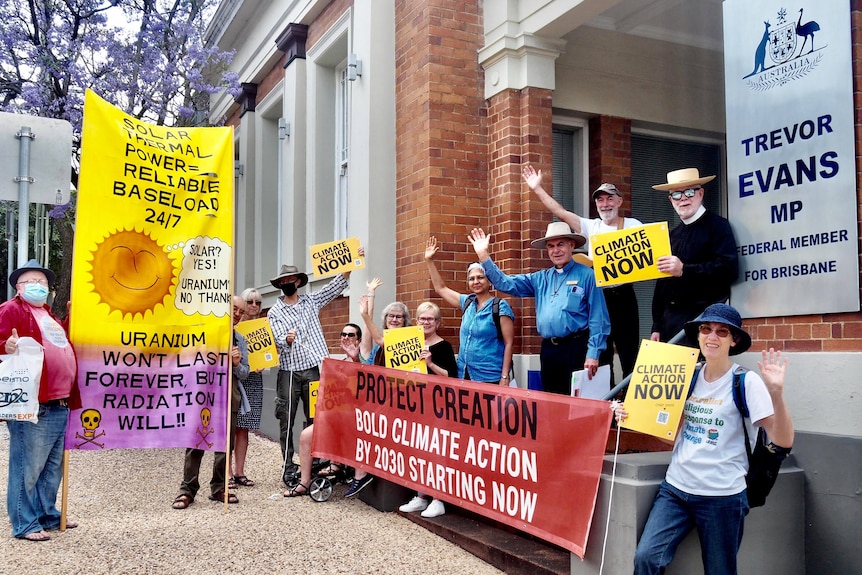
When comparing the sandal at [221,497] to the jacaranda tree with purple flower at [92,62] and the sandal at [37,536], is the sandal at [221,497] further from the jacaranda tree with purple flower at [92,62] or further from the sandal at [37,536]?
the jacaranda tree with purple flower at [92,62]

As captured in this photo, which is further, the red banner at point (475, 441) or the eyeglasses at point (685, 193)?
the eyeglasses at point (685, 193)

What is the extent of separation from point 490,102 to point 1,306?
4.89 meters

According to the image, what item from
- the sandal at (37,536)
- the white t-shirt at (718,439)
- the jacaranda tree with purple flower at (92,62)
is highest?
the jacaranda tree with purple flower at (92,62)

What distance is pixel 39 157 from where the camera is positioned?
6387 millimetres

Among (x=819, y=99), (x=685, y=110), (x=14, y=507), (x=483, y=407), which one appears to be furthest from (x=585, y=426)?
(x=685, y=110)

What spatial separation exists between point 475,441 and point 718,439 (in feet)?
6.26

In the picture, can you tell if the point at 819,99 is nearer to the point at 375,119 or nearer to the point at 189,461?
the point at 375,119

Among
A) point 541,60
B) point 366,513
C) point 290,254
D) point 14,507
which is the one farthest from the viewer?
point 290,254

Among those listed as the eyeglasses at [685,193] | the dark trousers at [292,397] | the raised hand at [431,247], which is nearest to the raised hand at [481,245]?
the raised hand at [431,247]

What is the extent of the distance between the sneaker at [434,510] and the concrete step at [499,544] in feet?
0.12

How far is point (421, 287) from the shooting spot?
7.83 meters

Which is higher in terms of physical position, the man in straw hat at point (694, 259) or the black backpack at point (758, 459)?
the man in straw hat at point (694, 259)

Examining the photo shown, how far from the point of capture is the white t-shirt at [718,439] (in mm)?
3551

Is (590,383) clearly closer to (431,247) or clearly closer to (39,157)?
(431,247)
